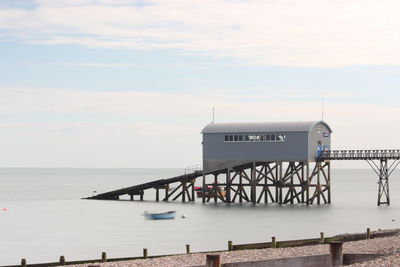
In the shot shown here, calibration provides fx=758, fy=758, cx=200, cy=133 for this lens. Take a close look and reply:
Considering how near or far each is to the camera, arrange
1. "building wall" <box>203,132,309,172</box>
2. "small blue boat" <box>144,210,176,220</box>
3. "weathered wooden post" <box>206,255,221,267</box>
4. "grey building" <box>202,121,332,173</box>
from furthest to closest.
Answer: "grey building" <box>202,121,332,173</box> → "building wall" <box>203,132,309,172</box> → "small blue boat" <box>144,210,176,220</box> → "weathered wooden post" <box>206,255,221,267</box>

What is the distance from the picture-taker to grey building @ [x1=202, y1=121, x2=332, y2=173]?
75438 millimetres

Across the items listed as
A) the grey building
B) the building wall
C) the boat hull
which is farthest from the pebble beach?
the grey building

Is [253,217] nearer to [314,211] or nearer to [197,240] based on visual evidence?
[314,211]

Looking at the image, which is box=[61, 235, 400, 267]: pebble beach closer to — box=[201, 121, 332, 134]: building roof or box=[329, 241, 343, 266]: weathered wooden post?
box=[329, 241, 343, 266]: weathered wooden post

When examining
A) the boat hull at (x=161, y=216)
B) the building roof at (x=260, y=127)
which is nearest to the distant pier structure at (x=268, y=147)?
the building roof at (x=260, y=127)

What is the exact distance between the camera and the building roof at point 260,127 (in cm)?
7562

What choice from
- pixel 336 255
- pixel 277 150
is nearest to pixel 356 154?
pixel 277 150

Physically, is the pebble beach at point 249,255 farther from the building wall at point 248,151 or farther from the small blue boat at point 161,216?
the building wall at point 248,151

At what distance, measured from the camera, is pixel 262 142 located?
252 ft

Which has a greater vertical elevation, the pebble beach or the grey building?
the grey building

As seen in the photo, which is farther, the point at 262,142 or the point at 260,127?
the point at 260,127

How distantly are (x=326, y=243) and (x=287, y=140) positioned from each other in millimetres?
37855

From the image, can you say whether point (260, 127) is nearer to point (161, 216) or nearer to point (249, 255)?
point (161, 216)

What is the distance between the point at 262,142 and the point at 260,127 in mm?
1654
